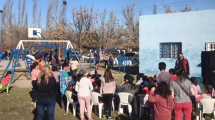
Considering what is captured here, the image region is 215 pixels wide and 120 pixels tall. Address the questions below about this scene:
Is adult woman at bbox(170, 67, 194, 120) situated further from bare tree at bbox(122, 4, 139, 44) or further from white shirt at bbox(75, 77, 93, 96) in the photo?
bare tree at bbox(122, 4, 139, 44)

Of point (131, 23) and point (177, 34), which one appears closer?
point (177, 34)

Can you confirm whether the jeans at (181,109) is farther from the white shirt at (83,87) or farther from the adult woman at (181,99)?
the white shirt at (83,87)

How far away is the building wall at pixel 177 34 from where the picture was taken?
53.8 feet

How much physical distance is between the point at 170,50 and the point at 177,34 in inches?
46.1

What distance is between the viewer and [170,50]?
17.9m

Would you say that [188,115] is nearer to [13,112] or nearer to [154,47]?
[13,112]

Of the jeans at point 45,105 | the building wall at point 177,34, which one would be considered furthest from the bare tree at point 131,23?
the jeans at point 45,105

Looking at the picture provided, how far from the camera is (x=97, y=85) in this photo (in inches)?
368

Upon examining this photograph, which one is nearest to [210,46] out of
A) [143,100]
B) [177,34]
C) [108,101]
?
[177,34]

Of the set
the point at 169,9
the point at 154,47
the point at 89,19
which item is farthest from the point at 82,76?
the point at 169,9

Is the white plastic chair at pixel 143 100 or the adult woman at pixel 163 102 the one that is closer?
the adult woman at pixel 163 102

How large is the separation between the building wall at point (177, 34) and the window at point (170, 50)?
0.91ft

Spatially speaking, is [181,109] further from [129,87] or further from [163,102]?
[129,87]

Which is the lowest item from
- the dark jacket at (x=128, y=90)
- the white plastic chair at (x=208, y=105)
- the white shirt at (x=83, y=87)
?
the white plastic chair at (x=208, y=105)
